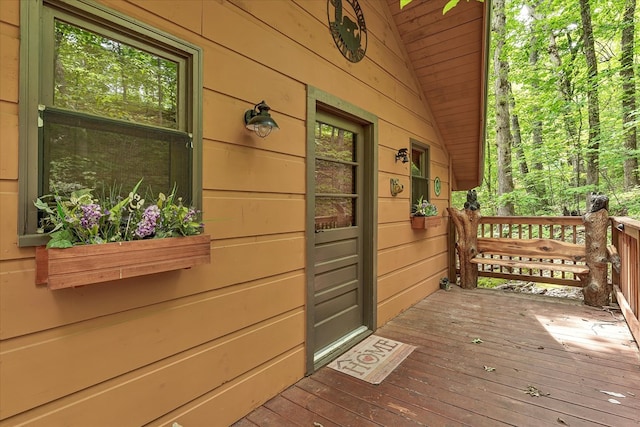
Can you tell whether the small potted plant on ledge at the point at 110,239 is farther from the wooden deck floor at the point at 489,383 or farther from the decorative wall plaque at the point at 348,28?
the decorative wall plaque at the point at 348,28

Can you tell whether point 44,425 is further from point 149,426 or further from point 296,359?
point 296,359

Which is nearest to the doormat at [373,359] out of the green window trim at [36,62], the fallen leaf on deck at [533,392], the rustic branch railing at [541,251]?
the fallen leaf on deck at [533,392]

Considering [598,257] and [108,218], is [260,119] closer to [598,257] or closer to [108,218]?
[108,218]

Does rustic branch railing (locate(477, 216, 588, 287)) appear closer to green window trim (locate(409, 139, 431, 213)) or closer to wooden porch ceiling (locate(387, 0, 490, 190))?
green window trim (locate(409, 139, 431, 213))

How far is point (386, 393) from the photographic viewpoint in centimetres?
200

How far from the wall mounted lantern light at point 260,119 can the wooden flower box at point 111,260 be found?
28.7 inches

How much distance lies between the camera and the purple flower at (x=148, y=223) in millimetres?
1213

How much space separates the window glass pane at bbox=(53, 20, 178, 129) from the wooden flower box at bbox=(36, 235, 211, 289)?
574mm

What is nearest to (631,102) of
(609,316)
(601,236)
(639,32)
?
(639,32)

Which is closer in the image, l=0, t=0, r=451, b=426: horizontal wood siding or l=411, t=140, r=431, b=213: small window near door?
l=0, t=0, r=451, b=426: horizontal wood siding

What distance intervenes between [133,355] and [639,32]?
1029 cm

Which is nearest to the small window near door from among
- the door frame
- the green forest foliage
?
the door frame

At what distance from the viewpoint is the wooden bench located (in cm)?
381

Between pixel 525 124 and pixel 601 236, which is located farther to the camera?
pixel 525 124
